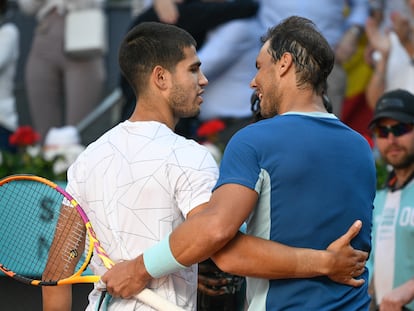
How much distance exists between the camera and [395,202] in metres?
5.38

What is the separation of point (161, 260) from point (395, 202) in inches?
82.3

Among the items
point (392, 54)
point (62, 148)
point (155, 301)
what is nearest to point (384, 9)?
point (392, 54)

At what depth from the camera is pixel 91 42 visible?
845 centimetres

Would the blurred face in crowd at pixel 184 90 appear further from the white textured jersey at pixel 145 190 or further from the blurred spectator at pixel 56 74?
the blurred spectator at pixel 56 74

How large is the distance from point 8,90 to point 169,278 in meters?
5.25

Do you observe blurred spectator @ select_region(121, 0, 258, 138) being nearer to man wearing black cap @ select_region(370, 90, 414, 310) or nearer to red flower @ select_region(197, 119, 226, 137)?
red flower @ select_region(197, 119, 226, 137)

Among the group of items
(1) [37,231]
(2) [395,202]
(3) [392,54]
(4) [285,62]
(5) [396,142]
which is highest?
(4) [285,62]

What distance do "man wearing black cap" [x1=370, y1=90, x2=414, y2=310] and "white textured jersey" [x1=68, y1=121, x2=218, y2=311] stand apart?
1.61m

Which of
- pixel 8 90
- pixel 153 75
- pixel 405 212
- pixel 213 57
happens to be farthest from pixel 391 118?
pixel 8 90

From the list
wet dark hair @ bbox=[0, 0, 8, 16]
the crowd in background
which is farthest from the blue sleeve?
wet dark hair @ bbox=[0, 0, 8, 16]

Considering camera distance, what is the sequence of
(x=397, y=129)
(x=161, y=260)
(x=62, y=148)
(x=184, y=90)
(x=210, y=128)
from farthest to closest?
(x=62, y=148), (x=210, y=128), (x=397, y=129), (x=184, y=90), (x=161, y=260)

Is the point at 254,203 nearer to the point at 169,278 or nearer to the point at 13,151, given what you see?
the point at 169,278

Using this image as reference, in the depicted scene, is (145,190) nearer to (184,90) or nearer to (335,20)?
(184,90)

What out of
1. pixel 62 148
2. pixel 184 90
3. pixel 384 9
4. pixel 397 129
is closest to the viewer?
pixel 184 90
